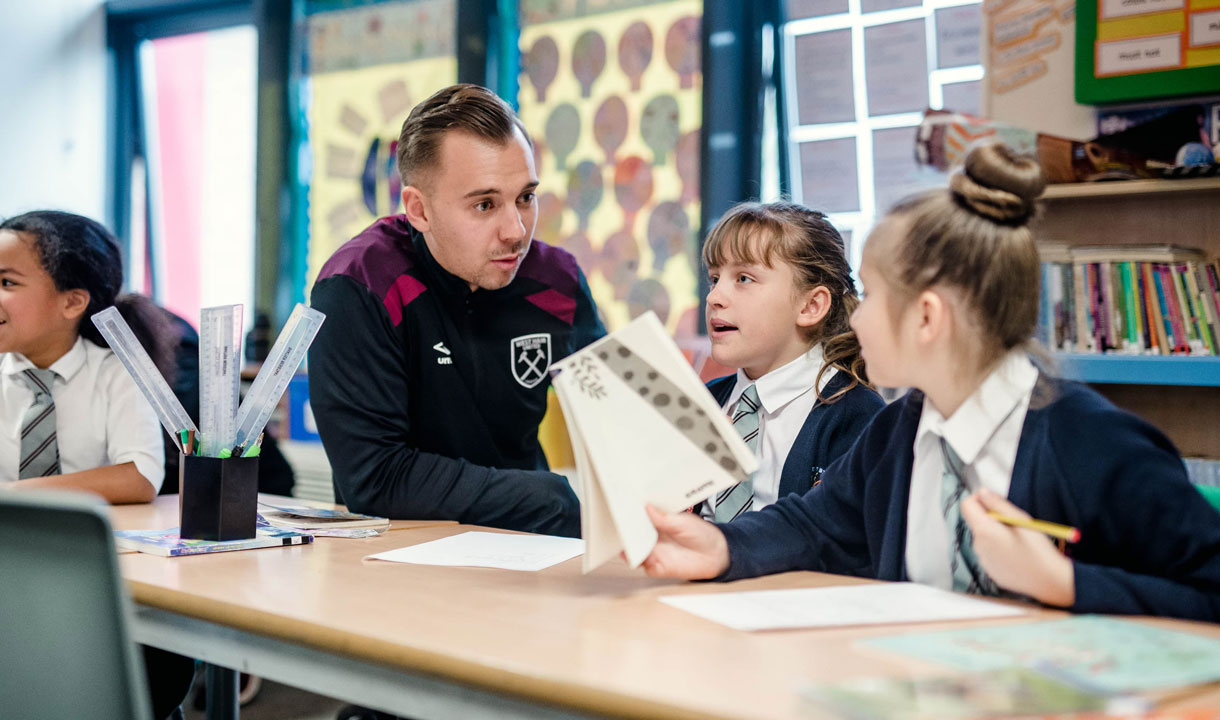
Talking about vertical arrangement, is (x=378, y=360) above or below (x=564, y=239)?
below

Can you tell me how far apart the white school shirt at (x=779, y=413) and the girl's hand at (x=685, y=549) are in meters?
0.46

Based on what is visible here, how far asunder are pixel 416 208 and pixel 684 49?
2.00 metres

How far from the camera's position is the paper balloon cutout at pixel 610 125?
395 centimetres

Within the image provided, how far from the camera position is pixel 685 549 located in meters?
1.24

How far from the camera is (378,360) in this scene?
6.15 ft

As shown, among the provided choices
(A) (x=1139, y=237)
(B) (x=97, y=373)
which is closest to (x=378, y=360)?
(B) (x=97, y=373)

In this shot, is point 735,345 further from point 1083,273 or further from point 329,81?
point 329,81

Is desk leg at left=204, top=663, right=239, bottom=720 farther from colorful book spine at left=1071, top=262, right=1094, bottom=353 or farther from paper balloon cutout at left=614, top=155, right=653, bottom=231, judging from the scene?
paper balloon cutout at left=614, top=155, right=653, bottom=231

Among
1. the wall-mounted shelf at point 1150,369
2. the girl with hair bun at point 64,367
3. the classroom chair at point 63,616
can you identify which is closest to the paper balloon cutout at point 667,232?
the wall-mounted shelf at point 1150,369

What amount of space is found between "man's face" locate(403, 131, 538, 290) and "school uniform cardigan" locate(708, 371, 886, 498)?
68 centimetres

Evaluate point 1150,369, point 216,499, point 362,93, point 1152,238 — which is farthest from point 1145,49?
point 362,93

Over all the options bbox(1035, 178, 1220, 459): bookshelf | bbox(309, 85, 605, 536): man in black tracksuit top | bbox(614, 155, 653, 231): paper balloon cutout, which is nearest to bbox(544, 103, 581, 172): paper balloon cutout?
bbox(614, 155, 653, 231): paper balloon cutout

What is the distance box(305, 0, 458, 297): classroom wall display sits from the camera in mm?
4523

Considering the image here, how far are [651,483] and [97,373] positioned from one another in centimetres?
135
